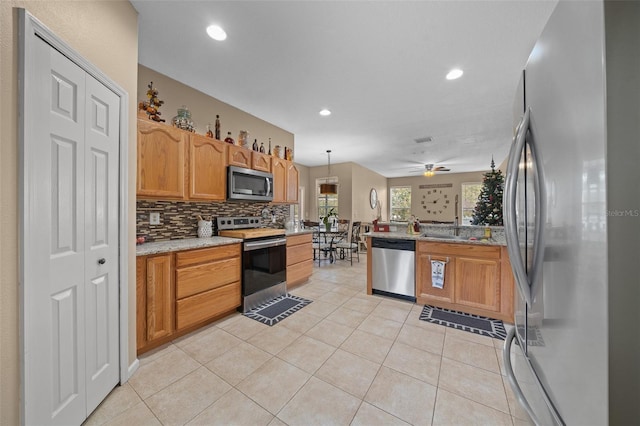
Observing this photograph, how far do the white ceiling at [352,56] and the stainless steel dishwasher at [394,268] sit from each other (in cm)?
193

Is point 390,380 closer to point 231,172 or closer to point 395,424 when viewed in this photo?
point 395,424

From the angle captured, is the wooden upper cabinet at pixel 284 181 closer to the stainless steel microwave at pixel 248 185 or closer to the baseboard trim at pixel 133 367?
the stainless steel microwave at pixel 248 185

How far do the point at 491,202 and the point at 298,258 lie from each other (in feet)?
9.87

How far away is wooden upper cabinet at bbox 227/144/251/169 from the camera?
9.81 feet

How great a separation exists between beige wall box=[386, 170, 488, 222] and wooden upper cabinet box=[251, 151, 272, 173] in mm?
7536

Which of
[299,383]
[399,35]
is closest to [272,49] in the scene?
[399,35]

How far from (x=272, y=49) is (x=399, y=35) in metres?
1.11

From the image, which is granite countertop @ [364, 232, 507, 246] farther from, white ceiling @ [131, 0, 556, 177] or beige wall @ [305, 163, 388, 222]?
beige wall @ [305, 163, 388, 222]

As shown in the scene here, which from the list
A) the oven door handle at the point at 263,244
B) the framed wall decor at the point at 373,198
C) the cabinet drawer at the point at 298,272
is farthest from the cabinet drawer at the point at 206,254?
the framed wall decor at the point at 373,198

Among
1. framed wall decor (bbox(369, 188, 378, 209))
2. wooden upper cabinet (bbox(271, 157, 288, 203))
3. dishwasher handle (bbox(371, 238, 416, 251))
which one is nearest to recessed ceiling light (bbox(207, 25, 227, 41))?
wooden upper cabinet (bbox(271, 157, 288, 203))

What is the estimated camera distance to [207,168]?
2.71 m

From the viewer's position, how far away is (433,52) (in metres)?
2.18

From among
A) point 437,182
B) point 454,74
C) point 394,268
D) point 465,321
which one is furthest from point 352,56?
point 437,182

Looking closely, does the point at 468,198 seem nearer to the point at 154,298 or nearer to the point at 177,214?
the point at 177,214
